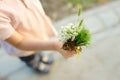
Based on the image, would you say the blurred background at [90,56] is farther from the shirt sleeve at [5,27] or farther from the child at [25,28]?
the shirt sleeve at [5,27]

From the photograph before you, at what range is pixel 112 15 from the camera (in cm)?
202

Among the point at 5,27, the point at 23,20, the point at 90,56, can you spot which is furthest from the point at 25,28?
the point at 90,56

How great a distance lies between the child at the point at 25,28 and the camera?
43.7 inches

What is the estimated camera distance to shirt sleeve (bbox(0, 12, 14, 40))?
3.57ft

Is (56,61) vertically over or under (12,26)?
over

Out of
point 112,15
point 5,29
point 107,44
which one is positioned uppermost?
point 112,15

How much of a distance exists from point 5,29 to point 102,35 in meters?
0.95

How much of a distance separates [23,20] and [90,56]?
2.22ft

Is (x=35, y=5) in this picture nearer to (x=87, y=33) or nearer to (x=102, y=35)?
(x=87, y=33)

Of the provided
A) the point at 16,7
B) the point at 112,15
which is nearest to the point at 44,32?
the point at 16,7

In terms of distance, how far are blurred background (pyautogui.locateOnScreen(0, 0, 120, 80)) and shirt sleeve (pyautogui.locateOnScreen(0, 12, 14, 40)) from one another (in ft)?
2.06

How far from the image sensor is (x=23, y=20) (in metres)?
1.23

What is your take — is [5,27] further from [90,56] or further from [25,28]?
[90,56]

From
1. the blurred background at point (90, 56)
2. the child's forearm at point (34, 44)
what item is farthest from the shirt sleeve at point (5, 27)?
the blurred background at point (90, 56)
